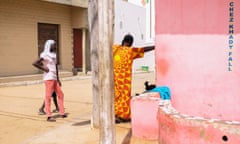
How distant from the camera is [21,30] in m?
13.9

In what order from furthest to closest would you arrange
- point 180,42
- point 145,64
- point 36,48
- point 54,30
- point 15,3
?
point 145,64 → point 54,30 → point 36,48 → point 15,3 → point 180,42

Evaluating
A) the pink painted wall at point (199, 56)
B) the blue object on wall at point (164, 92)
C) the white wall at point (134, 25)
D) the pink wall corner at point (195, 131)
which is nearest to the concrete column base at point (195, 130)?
the pink wall corner at point (195, 131)

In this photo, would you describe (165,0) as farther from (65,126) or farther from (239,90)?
(65,126)

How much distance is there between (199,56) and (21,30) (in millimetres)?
10910

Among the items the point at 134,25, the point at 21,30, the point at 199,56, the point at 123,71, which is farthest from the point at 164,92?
the point at 134,25

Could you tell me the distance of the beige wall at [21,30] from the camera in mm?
13203

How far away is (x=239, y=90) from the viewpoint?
14.6 ft

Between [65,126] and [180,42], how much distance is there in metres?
2.46

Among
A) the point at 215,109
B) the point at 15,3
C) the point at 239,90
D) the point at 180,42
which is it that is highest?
the point at 15,3

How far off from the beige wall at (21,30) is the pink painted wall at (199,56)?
32.3ft

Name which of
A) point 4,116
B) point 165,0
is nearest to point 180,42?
point 165,0

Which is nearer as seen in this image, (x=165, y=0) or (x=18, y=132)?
(x=165, y=0)

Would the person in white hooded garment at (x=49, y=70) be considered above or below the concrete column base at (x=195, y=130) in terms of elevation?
above

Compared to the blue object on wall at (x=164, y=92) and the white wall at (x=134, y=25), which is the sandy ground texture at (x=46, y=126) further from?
the white wall at (x=134, y=25)
